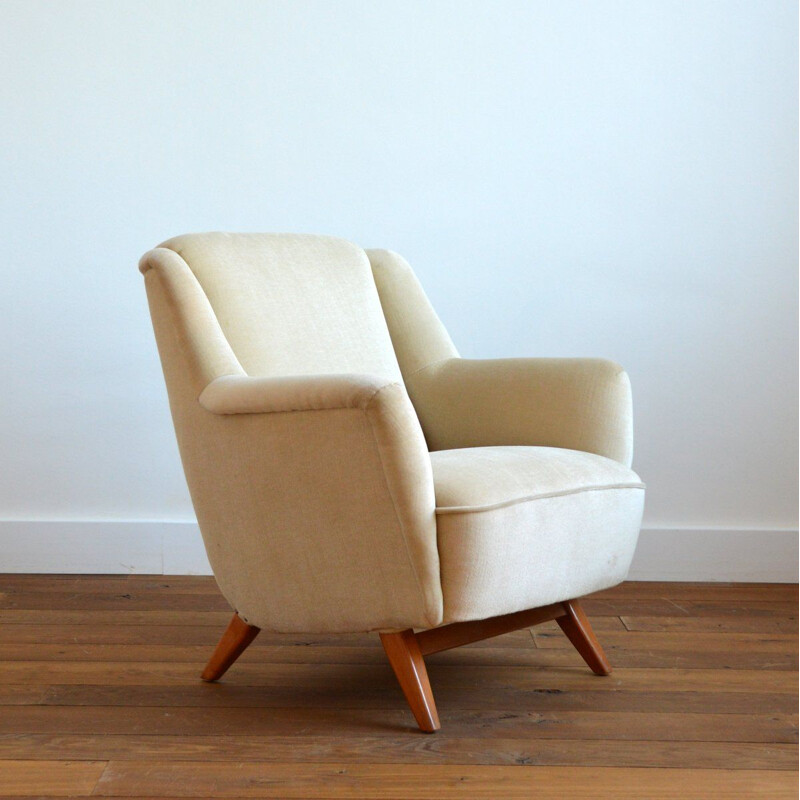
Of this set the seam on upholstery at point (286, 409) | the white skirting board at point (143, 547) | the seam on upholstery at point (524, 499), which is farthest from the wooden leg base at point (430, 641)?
the white skirting board at point (143, 547)

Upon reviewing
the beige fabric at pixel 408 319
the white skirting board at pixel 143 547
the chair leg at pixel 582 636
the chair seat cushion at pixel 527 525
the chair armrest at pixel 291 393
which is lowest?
the white skirting board at pixel 143 547

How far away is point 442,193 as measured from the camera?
2.73 meters

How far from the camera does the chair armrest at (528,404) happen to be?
72.7 inches

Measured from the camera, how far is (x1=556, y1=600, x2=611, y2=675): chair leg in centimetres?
180

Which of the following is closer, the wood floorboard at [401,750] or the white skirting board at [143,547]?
the wood floorboard at [401,750]

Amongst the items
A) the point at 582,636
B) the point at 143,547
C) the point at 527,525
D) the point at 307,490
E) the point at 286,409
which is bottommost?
the point at 143,547

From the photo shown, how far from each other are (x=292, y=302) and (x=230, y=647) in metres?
0.71

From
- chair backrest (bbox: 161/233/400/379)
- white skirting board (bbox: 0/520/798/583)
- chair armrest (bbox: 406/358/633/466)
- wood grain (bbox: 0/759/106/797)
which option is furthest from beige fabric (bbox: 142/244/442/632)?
white skirting board (bbox: 0/520/798/583)

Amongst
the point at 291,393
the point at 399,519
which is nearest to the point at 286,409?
the point at 291,393

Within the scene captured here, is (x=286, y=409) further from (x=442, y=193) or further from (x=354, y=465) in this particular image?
(x=442, y=193)

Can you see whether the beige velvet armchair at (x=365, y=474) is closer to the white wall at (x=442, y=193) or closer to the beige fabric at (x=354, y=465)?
the beige fabric at (x=354, y=465)

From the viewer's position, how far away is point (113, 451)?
2760 mm

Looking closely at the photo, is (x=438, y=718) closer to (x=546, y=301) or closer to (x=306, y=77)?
(x=546, y=301)

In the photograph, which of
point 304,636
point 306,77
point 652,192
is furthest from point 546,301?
point 304,636
